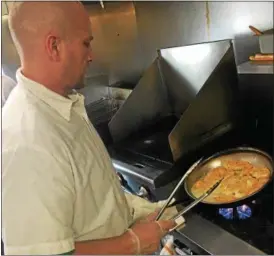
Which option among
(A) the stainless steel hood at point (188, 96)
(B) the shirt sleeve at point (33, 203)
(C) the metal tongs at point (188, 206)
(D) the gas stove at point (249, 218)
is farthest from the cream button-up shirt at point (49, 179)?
(A) the stainless steel hood at point (188, 96)

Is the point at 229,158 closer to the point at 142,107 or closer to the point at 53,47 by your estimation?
the point at 142,107

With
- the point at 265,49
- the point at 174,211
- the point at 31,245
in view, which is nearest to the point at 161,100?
the point at 265,49

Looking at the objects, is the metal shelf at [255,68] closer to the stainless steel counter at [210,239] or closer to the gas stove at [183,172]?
the gas stove at [183,172]

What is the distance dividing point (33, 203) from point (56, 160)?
3.5 inches

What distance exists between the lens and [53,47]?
71 centimetres

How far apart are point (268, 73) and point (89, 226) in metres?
0.72

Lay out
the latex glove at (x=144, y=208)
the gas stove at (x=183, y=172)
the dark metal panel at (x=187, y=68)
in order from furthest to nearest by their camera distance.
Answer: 1. the dark metal panel at (x=187, y=68)
2. the latex glove at (x=144, y=208)
3. the gas stove at (x=183, y=172)

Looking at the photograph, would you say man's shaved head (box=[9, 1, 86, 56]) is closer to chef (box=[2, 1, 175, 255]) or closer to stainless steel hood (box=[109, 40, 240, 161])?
chef (box=[2, 1, 175, 255])

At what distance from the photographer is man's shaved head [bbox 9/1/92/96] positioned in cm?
70

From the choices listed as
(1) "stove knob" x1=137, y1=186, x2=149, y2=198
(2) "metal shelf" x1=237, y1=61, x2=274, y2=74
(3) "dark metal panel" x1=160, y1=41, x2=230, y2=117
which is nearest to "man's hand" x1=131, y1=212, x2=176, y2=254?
(1) "stove knob" x1=137, y1=186, x2=149, y2=198

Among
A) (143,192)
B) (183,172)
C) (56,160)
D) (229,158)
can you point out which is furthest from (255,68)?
(56,160)

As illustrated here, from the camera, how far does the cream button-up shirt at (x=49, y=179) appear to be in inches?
24.9

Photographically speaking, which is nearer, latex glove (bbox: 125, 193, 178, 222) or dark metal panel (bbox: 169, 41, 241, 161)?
latex glove (bbox: 125, 193, 178, 222)

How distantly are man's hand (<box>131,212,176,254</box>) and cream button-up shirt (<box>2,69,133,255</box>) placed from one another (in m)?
0.05
